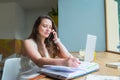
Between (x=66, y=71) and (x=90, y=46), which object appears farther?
(x=90, y=46)

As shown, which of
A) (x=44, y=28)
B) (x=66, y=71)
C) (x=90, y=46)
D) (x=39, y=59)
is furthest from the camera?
(x=44, y=28)

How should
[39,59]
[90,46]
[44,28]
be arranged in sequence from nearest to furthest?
[39,59] → [90,46] → [44,28]

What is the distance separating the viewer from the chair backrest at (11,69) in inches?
54.6

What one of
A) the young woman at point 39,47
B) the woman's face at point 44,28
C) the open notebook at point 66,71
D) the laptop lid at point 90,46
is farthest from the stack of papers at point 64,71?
the woman's face at point 44,28

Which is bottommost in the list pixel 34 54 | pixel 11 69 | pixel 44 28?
pixel 11 69

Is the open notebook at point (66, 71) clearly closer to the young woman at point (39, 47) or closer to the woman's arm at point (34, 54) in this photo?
the woman's arm at point (34, 54)

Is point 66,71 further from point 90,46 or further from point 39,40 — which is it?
point 39,40

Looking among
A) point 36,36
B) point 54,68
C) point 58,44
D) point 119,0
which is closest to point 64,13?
point 119,0

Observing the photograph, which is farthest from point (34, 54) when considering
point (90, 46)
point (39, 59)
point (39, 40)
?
point (90, 46)

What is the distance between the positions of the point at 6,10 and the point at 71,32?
387 centimetres

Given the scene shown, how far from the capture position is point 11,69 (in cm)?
143

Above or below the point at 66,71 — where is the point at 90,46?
above

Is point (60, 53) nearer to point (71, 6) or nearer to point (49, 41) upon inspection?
point (49, 41)

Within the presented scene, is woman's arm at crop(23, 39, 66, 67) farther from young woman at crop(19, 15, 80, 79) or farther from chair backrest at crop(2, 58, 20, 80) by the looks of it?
chair backrest at crop(2, 58, 20, 80)
